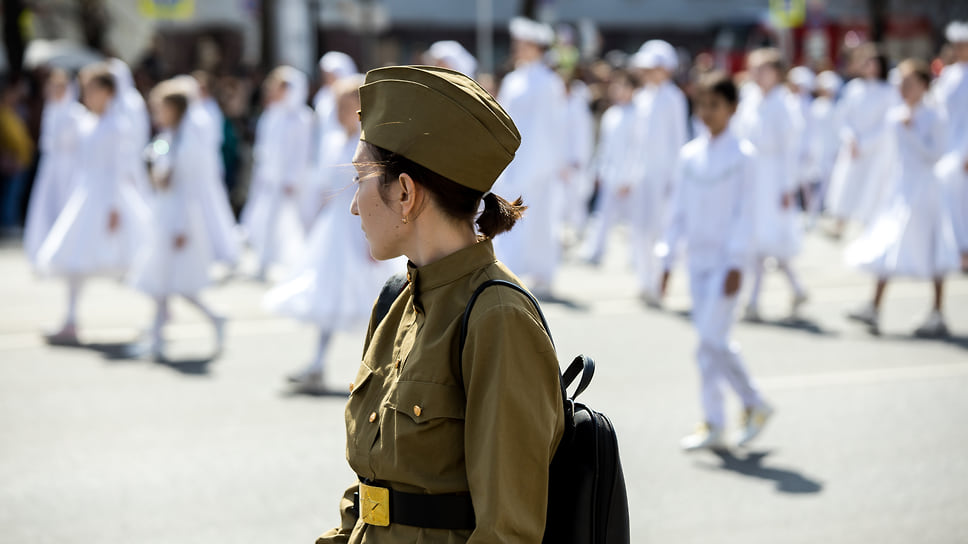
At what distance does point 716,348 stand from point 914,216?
4.45 metres

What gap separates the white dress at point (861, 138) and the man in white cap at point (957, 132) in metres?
3.57

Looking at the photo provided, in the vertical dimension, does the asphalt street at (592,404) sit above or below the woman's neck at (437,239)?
below

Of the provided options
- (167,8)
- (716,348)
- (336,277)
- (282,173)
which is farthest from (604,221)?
(167,8)

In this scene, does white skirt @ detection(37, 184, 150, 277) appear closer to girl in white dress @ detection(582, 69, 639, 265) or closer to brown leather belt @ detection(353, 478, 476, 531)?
girl in white dress @ detection(582, 69, 639, 265)

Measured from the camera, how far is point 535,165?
40.1 feet

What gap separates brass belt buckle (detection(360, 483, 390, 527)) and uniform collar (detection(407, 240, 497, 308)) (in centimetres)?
39

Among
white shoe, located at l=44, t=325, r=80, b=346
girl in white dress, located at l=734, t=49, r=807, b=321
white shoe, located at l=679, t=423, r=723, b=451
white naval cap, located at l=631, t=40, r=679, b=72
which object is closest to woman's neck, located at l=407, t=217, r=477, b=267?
white shoe, located at l=679, t=423, r=723, b=451

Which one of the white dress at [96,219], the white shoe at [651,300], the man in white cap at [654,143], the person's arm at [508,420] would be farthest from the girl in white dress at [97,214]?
the person's arm at [508,420]

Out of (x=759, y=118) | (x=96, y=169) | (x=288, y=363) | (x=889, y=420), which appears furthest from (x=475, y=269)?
(x=759, y=118)

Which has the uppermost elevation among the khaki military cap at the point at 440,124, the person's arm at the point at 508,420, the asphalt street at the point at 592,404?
the khaki military cap at the point at 440,124

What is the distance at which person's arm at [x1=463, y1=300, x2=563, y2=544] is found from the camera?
213 cm

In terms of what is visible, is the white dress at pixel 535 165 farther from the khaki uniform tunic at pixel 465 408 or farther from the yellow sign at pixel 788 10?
the yellow sign at pixel 788 10

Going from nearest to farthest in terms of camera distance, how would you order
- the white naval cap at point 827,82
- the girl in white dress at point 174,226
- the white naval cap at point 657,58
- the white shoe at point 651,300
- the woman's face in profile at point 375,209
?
the woman's face in profile at point 375,209
the girl in white dress at point 174,226
the white shoe at point 651,300
the white naval cap at point 657,58
the white naval cap at point 827,82

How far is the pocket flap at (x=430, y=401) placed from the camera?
223 centimetres
